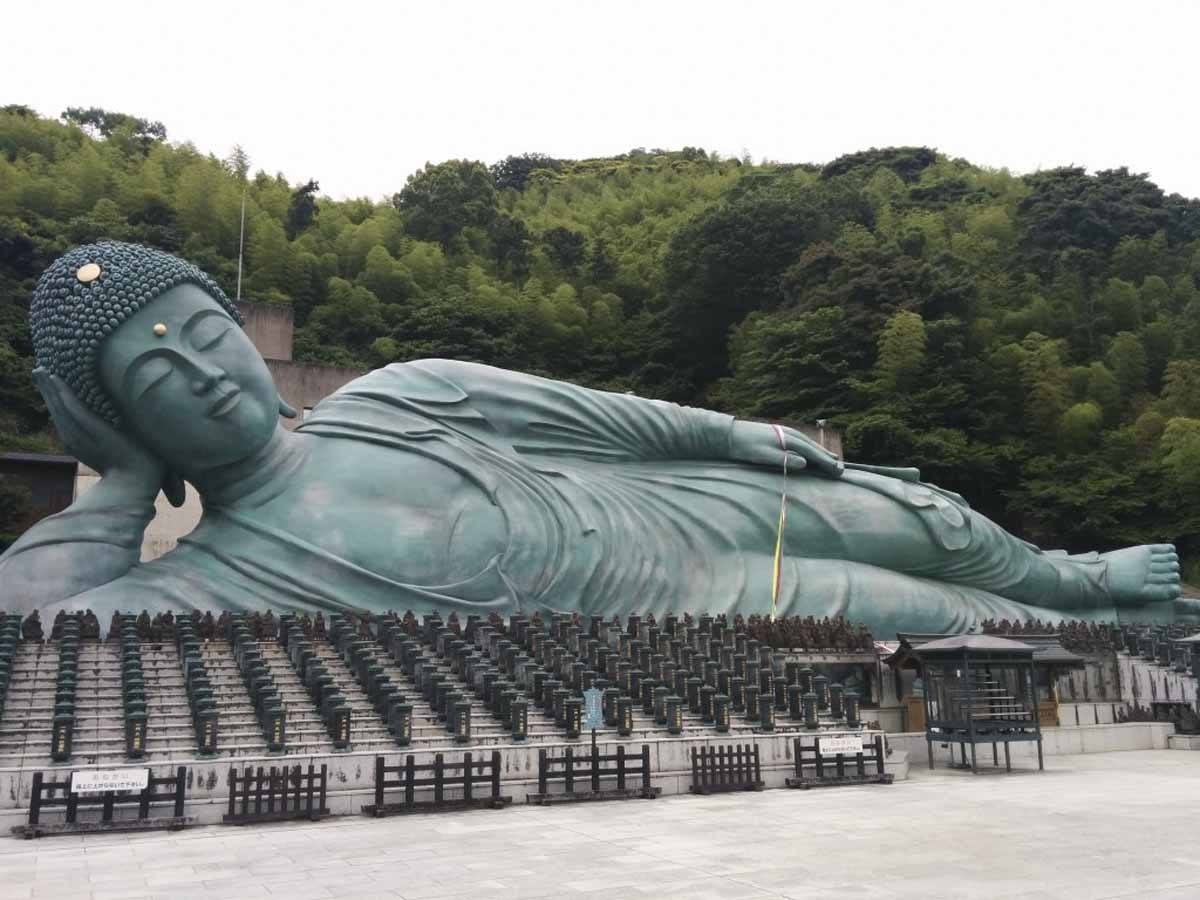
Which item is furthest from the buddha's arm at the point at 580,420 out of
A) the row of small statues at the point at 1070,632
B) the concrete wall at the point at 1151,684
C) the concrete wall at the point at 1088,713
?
the concrete wall at the point at 1151,684

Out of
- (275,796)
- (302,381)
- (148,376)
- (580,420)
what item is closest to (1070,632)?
(580,420)

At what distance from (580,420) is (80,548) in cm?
735

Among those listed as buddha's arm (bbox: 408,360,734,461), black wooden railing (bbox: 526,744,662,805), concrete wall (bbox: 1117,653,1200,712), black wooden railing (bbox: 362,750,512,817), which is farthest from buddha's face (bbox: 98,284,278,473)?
concrete wall (bbox: 1117,653,1200,712)

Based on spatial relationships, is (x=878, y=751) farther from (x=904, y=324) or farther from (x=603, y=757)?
(x=904, y=324)

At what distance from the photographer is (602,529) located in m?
16.5

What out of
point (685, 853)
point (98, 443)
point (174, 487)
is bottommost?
point (685, 853)

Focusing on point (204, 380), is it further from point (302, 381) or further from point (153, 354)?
point (302, 381)

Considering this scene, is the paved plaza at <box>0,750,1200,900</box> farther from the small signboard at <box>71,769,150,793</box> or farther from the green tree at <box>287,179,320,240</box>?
the green tree at <box>287,179,320,240</box>

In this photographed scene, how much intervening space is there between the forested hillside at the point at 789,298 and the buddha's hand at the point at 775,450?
17.7 meters

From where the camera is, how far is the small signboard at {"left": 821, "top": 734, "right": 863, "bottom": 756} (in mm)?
11555

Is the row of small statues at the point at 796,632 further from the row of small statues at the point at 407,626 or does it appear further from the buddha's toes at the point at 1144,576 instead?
the buddha's toes at the point at 1144,576

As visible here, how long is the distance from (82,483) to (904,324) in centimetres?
2557

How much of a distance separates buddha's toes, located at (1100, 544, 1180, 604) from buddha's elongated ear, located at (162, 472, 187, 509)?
50.8ft

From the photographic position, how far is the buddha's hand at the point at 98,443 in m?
14.3
